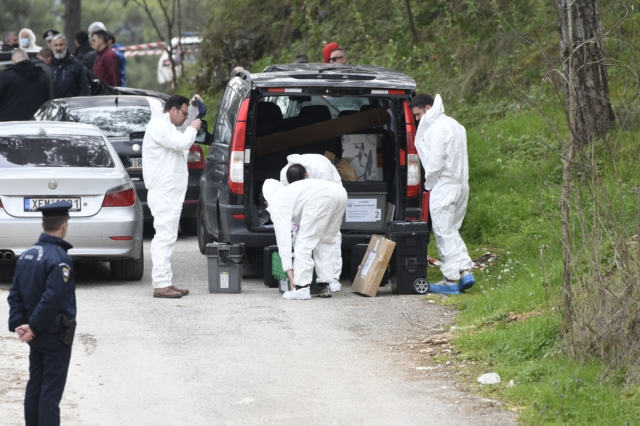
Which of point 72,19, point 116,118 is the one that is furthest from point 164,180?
point 72,19

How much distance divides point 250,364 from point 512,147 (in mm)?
8409

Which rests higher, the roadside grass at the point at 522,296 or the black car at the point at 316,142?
the black car at the point at 316,142

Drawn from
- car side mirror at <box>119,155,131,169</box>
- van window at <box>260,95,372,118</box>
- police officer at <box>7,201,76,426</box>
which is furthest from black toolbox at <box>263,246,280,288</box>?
police officer at <box>7,201,76,426</box>

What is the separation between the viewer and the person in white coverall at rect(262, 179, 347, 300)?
10555mm

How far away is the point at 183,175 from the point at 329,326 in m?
2.48

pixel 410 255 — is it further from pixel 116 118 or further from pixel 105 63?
pixel 105 63

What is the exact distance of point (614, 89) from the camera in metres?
15.4

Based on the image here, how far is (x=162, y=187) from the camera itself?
35.3ft

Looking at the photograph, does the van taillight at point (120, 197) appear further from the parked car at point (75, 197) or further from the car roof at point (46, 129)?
the car roof at point (46, 129)

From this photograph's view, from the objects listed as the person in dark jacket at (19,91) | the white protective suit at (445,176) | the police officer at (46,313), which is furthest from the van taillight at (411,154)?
the person in dark jacket at (19,91)

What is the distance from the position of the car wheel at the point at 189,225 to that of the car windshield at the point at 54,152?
341 centimetres

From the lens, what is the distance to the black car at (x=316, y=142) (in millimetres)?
11031

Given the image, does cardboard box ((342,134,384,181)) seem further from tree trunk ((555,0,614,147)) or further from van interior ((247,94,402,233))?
tree trunk ((555,0,614,147))

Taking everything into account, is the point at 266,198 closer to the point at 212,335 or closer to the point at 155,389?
the point at 212,335
